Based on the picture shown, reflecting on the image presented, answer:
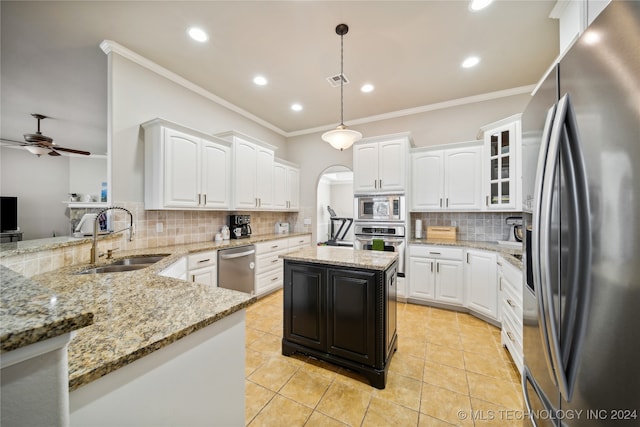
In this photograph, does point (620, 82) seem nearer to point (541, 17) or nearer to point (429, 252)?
point (541, 17)

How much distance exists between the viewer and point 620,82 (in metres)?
0.58

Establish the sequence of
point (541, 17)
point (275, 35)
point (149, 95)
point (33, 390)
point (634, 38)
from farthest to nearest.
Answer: point (149, 95)
point (275, 35)
point (541, 17)
point (634, 38)
point (33, 390)

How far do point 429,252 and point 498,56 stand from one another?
2.40 metres

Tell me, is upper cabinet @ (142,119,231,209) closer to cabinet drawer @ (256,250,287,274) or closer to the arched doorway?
cabinet drawer @ (256,250,287,274)

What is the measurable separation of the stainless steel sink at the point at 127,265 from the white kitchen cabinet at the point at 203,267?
0.30 metres

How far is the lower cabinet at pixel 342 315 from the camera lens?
179 cm

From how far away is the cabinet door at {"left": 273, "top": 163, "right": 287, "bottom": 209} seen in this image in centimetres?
432

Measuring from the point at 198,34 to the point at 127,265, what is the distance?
228 centimetres

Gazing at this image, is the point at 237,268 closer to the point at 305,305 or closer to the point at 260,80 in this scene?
the point at 305,305

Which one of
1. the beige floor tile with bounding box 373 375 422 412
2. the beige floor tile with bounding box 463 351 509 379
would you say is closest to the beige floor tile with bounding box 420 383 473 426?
the beige floor tile with bounding box 373 375 422 412

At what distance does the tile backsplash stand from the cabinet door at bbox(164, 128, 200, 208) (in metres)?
3.41

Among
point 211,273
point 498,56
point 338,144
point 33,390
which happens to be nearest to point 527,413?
point 33,390

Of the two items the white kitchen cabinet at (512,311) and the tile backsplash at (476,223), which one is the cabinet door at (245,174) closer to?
the tile backsplash at (476,223)

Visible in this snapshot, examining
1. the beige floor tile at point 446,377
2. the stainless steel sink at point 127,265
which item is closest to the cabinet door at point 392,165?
the beige floor tile at point 446,377
